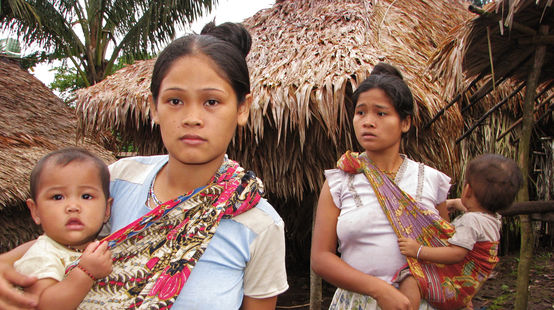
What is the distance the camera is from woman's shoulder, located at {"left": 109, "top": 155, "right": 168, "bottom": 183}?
3.53 ft

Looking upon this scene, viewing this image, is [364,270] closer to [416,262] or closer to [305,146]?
[416,262]

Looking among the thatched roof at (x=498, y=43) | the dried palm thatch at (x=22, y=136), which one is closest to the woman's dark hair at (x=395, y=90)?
the thatched roof at (x=498, y=43)

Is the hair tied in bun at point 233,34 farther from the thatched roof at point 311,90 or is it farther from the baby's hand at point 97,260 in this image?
the thatched roof at point 311,90

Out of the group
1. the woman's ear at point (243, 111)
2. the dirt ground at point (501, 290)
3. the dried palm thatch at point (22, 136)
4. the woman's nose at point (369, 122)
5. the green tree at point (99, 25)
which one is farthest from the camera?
the green tree at point (99, 25)

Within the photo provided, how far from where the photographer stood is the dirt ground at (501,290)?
13.9ft

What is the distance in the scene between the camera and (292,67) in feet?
11.2

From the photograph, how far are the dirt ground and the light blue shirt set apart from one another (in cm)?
354

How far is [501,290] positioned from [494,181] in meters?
3.75

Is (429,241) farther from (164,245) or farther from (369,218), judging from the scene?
(164,245)


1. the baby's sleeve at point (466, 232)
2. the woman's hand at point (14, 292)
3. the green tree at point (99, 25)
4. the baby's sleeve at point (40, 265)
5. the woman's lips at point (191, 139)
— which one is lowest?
the baby's sleeve at point (466, 232)

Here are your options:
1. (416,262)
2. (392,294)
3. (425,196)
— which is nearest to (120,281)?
(392,294)

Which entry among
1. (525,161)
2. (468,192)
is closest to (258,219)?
(468,192)

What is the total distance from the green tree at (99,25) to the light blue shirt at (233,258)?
8.24m

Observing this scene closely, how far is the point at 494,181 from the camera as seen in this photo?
1.75 meters
